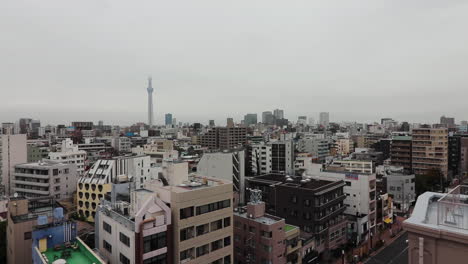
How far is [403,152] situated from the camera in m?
65.8

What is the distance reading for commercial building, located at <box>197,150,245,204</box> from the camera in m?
44.6

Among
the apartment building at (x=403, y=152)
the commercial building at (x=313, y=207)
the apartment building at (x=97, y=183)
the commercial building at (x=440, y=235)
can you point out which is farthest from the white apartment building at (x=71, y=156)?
the apartment building at (x=403, y=152)

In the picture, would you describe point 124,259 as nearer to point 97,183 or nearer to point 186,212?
point 186,212

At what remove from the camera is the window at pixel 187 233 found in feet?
55.6

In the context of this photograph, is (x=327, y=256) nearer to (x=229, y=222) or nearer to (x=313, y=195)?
(x=313, y=195)

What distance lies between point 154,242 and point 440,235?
45.4 ft

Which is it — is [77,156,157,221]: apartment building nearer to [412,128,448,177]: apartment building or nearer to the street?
the street

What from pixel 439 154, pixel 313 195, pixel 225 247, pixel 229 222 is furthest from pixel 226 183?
pixel 439 154

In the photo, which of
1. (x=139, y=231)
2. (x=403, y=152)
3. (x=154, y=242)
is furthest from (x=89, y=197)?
(x=403, y=152)

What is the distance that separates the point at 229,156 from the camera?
44.3m

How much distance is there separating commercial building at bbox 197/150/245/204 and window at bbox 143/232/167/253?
90.1 feet

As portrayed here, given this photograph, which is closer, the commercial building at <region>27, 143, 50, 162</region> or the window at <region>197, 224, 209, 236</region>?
the window at <region>197, 224, 209, 236</region>

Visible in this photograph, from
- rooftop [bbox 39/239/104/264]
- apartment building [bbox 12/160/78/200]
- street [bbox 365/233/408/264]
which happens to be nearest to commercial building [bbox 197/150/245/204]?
apartment building [bbox 12/160/78/200]

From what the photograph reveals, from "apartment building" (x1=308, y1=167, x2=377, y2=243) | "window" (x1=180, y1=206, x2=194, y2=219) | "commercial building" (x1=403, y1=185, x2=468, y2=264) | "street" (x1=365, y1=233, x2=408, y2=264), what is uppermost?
"commercial building" (x1=403, y1=185, x2=468, y2=264)
